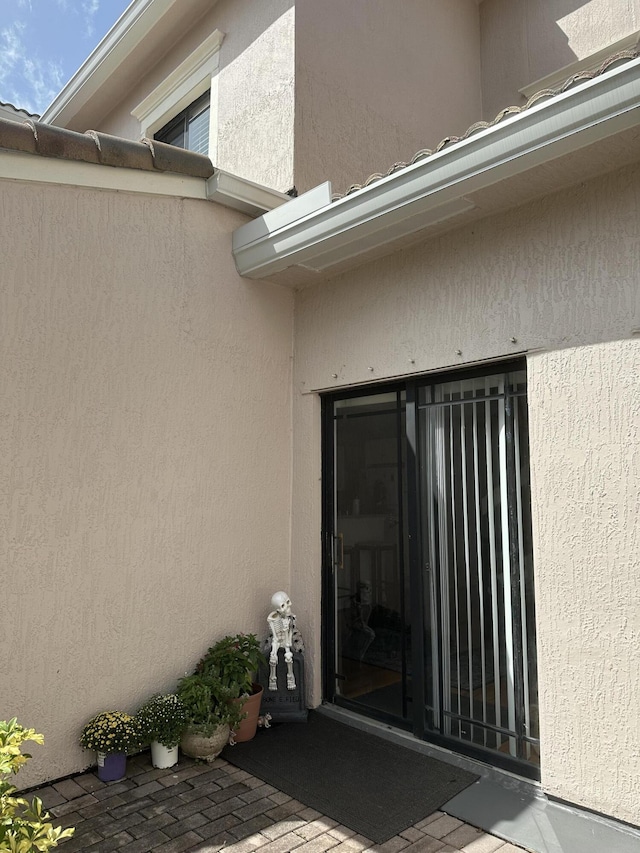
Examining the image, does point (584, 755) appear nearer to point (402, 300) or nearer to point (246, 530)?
point (246, 530)

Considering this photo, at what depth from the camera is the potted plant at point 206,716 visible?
14.4 ft

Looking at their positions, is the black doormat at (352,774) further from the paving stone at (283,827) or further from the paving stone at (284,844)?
the paving stone at (284,844)

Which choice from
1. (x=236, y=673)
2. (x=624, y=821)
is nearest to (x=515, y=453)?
(x=624, y=821)

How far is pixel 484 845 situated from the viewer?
3381 millimetres

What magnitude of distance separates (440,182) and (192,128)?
4.99m

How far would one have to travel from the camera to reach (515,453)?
4262 mm

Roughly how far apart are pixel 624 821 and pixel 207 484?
142 inches

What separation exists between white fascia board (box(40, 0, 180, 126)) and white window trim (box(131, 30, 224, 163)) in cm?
56

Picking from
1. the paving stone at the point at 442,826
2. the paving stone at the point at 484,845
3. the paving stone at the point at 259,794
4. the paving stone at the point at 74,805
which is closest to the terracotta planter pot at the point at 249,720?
the paving stone at the point at 259,794

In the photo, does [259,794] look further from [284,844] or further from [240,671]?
[240,671]

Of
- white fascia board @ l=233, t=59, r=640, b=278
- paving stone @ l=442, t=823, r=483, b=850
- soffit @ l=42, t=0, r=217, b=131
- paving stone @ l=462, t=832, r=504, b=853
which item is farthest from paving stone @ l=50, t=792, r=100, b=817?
soffit @ l=42, t=0, r=217, b=131

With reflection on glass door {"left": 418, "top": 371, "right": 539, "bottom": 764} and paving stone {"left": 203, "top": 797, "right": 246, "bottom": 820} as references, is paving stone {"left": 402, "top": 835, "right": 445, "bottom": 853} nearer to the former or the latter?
reflection on glass door {"left": 418, "top": 371, "right": 539, "bottom": 764}

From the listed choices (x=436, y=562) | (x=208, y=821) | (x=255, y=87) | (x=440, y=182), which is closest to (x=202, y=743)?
(x=208, y=821)

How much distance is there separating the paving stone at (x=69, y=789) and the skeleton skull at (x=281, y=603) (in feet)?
6.18
